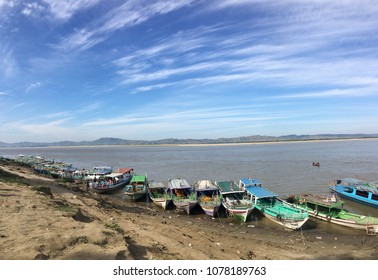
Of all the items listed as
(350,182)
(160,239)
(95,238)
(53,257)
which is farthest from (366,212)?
(53,257)

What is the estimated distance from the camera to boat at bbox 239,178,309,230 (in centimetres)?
1945

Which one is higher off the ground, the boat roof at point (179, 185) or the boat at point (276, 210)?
the boat roof at point (179, 185)

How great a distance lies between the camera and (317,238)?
17969 millimetres

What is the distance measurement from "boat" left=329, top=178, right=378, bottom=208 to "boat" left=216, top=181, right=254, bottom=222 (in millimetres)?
14010

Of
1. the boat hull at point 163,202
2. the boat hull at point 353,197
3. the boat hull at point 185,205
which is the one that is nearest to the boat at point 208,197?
the boat hull at point 185,205

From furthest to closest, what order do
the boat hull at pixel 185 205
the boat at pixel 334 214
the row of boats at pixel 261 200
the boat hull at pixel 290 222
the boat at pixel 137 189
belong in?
the boat at pixel 137 189
the boat hull at pixel 185 205
the row of boats at pixel 261 200
the boat hull at pixel 290 222
the boat at pixel 334 214

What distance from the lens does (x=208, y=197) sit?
25.7 metres

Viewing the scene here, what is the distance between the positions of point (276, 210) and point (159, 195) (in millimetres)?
13189

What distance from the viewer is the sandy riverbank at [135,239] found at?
347 inches

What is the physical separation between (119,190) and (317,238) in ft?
90.4

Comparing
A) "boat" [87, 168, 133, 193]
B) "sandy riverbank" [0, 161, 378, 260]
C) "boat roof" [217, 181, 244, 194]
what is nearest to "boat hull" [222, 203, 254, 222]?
"sandy riverbank" [0, 161, 378, 260]

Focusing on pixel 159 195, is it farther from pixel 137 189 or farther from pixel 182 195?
pixel 137 189

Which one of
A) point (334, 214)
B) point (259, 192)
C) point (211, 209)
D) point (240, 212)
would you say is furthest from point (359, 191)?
point (211, 209)

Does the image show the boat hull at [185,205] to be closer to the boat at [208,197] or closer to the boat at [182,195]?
the boat at [182,195]
